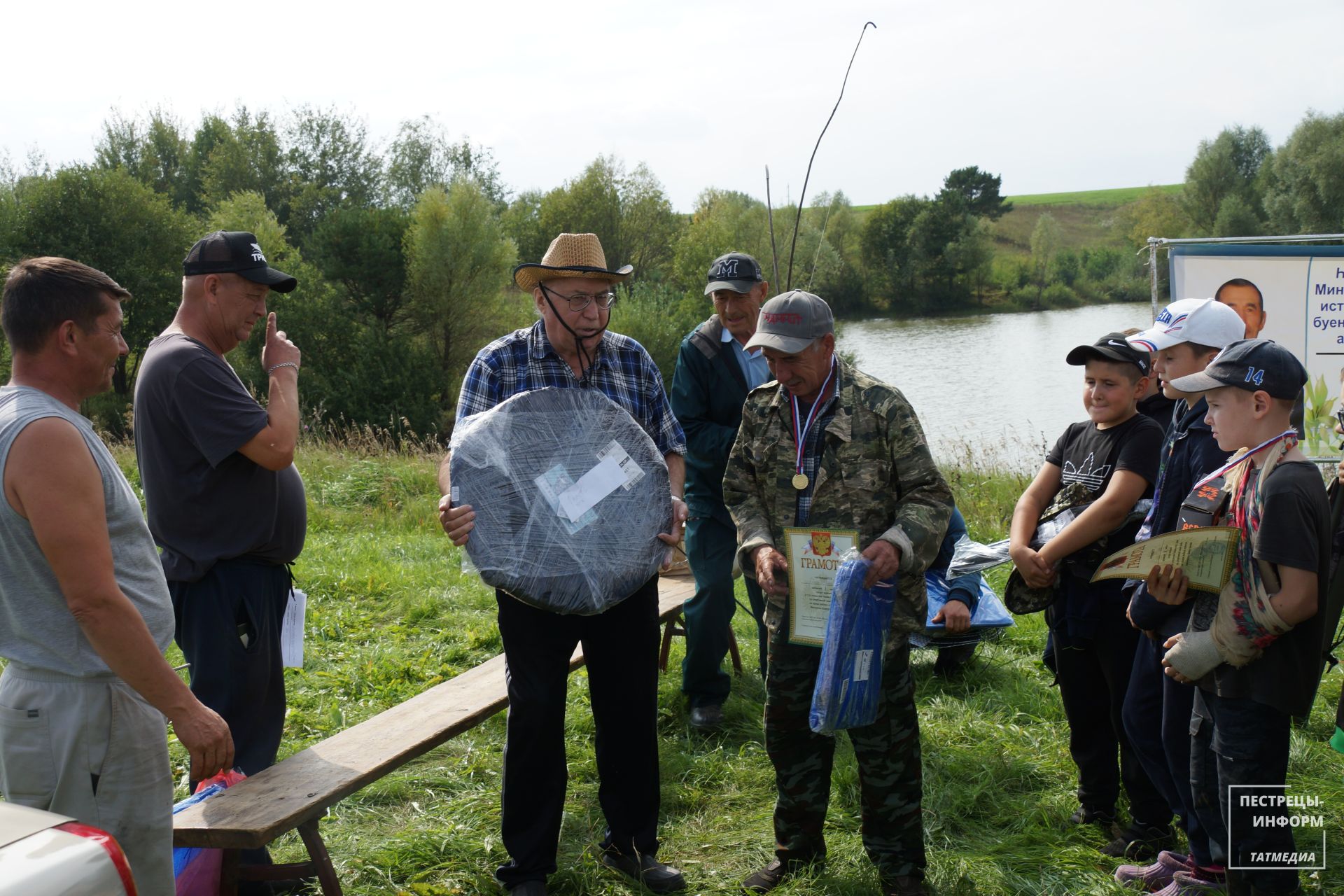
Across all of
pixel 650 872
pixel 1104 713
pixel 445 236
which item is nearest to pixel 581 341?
pixel 650 872

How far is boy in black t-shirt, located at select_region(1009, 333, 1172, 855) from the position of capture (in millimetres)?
3277

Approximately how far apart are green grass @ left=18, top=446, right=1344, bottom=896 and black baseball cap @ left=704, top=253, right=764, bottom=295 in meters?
2.03

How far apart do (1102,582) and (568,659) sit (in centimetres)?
187

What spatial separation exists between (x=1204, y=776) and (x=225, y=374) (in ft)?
10.7

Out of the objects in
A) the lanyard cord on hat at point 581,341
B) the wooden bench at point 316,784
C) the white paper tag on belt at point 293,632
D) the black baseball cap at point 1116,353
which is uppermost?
the lanyard cord on hat at point 581,341

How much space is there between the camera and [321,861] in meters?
2.98

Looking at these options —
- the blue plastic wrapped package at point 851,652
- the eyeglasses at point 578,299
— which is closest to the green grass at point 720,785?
the blue plastic wrapped package at point 851,652

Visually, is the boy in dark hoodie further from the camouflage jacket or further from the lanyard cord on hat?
the lanyard cord on hat

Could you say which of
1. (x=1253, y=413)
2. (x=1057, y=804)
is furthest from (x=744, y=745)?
(x=1253, y=413)

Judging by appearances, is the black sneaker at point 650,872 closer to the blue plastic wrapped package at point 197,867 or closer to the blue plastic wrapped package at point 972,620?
the blue plastic wrapped package at point 197,867

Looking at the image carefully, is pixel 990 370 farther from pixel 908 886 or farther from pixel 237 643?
pixel 237 643

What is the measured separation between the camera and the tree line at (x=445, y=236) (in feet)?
107

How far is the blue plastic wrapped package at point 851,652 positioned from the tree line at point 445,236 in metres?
17.4

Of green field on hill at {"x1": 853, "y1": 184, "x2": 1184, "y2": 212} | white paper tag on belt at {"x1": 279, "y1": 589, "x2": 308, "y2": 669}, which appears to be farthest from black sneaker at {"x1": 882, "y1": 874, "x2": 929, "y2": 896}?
green field on hill at {"x1": 853, "y1": 184, "x2": 1184, "y2": 212}
